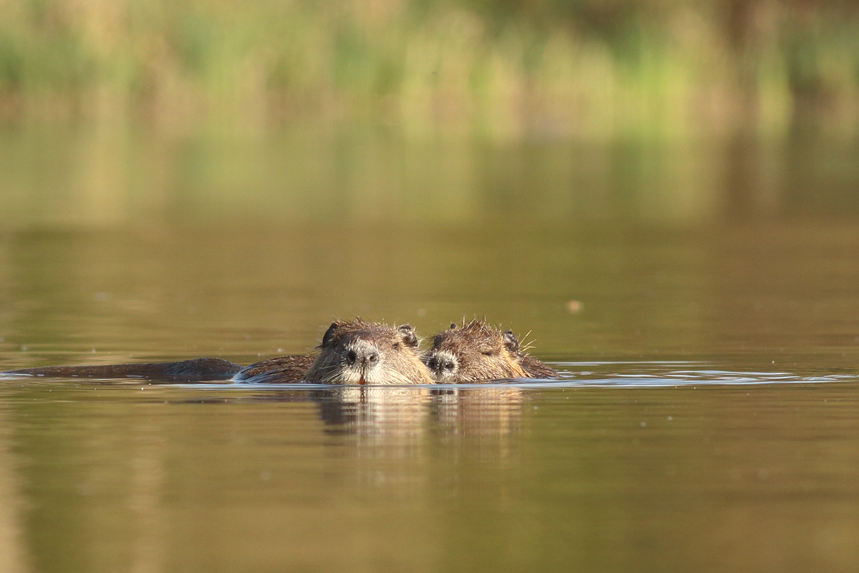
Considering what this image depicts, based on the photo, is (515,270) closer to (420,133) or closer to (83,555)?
(83,555)

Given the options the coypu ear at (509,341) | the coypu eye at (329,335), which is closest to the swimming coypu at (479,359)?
the coypu ear at (509,341)

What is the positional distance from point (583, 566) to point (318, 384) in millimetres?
3853

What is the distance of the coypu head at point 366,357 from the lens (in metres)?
8.75

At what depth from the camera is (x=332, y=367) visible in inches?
347

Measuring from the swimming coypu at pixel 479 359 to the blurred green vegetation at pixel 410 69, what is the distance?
2044cm

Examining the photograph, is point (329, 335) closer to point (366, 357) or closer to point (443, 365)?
point (366, 357)

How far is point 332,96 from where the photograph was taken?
3319 cm

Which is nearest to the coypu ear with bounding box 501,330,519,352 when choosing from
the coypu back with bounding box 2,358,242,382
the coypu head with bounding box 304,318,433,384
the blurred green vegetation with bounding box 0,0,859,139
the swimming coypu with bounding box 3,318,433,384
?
the swimming coypu with bounding box 3,318,433,384

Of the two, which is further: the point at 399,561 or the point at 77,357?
the point at 77,357

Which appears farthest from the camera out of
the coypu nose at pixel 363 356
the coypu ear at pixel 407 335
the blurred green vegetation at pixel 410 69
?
the blurred green vegetation at pixel 410 69

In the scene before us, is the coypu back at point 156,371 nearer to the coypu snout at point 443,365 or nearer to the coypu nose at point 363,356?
the coypu nose at point 363,356

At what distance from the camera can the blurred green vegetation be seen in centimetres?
3017

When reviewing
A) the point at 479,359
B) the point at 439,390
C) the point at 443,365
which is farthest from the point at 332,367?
the point at 479,359

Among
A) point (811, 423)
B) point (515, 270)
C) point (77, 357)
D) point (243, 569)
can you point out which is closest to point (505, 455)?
point (811, 423)
